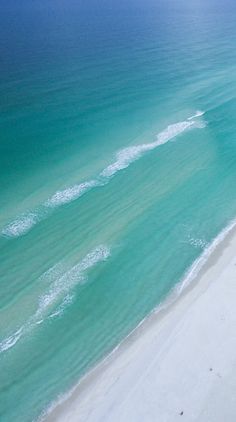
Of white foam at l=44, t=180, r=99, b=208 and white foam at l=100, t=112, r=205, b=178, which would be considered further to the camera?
white foam at l=100, t=112, r=205, b=178

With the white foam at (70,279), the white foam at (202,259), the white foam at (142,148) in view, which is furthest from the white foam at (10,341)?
the white foam at (142,148)

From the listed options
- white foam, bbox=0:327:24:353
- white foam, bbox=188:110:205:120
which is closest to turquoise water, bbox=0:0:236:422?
white foam, bbox=0:327:24:353

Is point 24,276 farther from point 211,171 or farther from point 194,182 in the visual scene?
point 211,171

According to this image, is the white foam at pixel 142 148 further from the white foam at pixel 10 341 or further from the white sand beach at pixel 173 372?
the white foam at pixel 10 341

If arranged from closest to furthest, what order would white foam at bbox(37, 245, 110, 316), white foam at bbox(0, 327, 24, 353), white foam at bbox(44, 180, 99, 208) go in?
white foam at bbox(0, 327, 24, 353) < white foam at bbox(37, 245, 110, 316) < white foam at bbox(44, 180, 99, 208)

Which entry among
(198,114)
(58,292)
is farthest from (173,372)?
(198,114)

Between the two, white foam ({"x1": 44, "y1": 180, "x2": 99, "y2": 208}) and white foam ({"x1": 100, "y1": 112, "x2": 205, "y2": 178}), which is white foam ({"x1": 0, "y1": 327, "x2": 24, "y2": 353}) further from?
white foam ({"x1": 100, "y1": 112, "x2": 205, "y2": 178})

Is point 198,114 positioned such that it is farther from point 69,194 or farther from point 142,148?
point 69,194

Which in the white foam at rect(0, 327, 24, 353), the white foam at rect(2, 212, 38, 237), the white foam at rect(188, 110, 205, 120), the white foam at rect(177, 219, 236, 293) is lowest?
the white foam at rect(177, 219, 236, 293)
